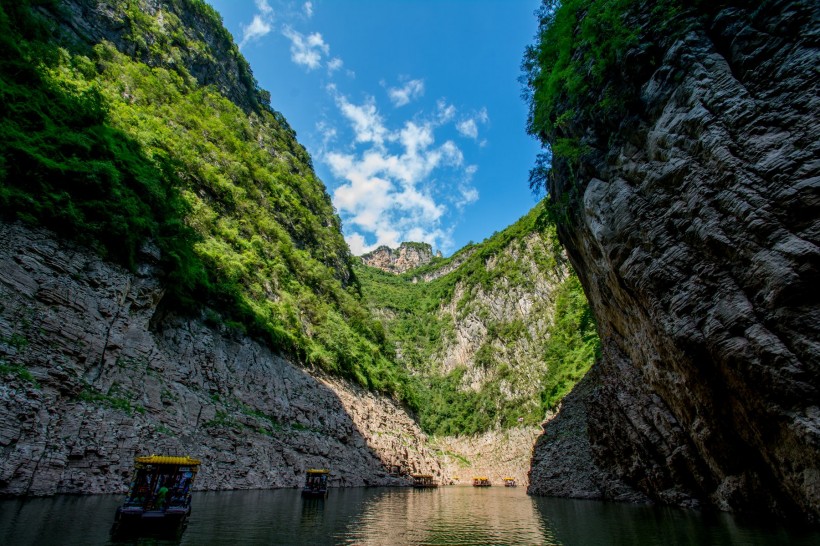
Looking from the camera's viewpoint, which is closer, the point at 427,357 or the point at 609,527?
the point at 609,527

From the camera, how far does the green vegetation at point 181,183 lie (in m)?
21.0

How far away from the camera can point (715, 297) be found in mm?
13156

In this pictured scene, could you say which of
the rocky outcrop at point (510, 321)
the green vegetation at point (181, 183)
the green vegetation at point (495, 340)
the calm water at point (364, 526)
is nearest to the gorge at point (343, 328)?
the green vegetation at point (181, 183)

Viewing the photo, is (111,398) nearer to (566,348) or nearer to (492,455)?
(492,455)

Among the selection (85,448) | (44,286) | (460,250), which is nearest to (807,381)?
(85,448)

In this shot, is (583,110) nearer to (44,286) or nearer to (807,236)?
(807,236)

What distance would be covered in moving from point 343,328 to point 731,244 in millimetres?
43455

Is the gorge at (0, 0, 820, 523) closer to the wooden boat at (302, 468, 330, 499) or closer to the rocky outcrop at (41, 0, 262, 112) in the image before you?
the rocky outcrop at (41, 0, 262, 112)

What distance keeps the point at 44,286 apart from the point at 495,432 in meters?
68.4

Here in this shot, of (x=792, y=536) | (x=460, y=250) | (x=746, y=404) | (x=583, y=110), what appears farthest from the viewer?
(x=460, y=250)

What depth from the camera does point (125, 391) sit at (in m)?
20.7

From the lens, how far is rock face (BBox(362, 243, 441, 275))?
634 ft

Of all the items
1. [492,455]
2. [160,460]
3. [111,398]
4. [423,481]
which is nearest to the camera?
[160,460]

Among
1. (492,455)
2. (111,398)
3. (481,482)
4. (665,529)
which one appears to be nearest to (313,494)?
(111,398)
